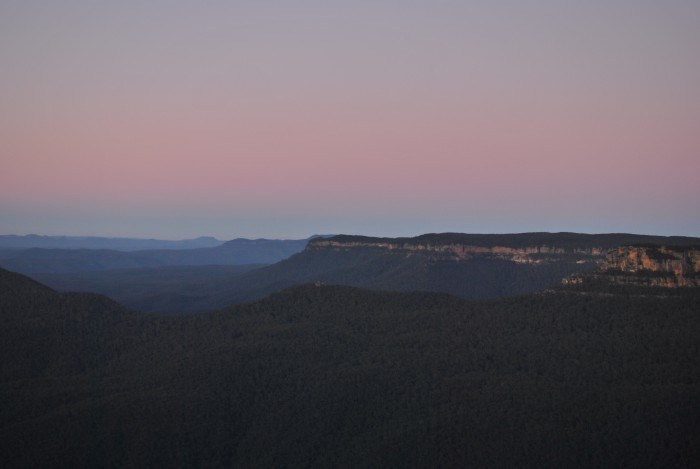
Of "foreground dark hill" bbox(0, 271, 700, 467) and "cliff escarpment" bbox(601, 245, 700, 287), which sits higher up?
"cliff escarpment" bbox(601, 245, 700, 287)

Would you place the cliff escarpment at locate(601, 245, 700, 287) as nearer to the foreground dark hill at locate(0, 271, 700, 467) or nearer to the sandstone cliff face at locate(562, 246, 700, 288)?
the sandstone cliff face at locate(562, 246, 700, 288)

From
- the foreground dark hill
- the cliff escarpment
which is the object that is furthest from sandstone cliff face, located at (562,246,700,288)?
the foreground dark hill

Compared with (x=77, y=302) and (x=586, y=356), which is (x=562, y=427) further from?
(x=77, y=302)

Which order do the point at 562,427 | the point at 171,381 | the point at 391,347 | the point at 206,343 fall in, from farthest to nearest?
the point at 206,343 → the point at 391,347 → the point at 171,381 → the point at 562,427

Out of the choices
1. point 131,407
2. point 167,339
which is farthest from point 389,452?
point 167,339

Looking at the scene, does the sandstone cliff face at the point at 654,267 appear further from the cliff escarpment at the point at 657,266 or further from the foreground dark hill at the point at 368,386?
the foreground dark hill at the point at 368,386

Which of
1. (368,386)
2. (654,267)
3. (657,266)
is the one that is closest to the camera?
(368,386)

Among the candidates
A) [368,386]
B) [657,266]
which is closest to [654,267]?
[657,266]

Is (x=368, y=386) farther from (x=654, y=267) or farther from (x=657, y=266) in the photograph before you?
(x=657, y=266)
